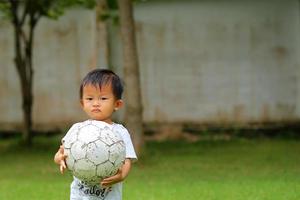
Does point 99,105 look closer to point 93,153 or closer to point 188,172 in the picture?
point 93,153

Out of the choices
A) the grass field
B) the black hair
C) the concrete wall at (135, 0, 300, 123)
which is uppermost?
the black hair

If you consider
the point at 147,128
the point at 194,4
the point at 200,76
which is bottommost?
the point at 147,128

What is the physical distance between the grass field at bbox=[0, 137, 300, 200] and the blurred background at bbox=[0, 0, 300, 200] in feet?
2.42

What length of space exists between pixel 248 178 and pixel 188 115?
224 inches

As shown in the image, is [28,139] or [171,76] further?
[171,76]

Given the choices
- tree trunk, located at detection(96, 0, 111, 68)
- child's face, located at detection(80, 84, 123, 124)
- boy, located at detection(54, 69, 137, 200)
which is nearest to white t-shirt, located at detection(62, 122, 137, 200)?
boy, located at detection(54, 69, 137, 200)

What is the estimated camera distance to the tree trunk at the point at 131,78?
11.1 m

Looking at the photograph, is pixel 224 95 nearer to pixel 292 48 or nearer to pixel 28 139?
pixel 292 48

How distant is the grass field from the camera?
832 centimetres

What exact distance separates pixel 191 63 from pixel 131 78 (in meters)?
4.12

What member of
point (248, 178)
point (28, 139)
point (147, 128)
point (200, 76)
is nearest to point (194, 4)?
point (200, 76)

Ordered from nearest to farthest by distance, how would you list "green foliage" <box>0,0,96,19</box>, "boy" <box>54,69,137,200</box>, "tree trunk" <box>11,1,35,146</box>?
"boy" <box>54,69,137,200</box>
"green foliage" <box>0,0,96,19</box>
"tree trunk" <box>11,1,35,146</box>

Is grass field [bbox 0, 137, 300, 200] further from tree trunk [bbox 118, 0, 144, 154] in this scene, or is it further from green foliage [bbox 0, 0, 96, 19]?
green foliage [bbox 0, 0, 96, 19]

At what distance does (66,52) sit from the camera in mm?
15211
